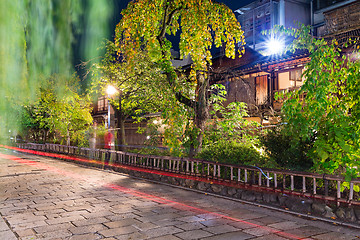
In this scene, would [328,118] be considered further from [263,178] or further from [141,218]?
[141,218]

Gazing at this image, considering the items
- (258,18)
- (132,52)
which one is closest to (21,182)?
(132,52)

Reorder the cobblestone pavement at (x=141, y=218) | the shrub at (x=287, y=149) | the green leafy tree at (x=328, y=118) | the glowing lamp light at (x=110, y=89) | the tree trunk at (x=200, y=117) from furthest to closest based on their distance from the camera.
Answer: the glowing lamp light at (x=110, y=89)
the tree trunk at (x=200, y=117)
the shrub at (x=287, y=149)
the green leafy tree at (x=328, y=118)
the cobblestone pavement at (x=141, y=218)

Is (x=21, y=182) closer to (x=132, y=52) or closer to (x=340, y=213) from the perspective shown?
(x=132, y=52)

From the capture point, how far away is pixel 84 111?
98.4 feet

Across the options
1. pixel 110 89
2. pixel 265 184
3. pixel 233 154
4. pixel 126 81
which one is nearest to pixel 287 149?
pixel 265 184

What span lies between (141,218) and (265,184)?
3.91m

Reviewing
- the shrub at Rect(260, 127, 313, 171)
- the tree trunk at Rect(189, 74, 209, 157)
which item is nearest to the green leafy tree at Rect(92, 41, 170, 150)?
the tree trunk at Rect(189, 74, 209, 157)

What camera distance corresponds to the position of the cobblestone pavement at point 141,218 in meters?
6.27

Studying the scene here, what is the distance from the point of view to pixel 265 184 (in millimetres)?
9219

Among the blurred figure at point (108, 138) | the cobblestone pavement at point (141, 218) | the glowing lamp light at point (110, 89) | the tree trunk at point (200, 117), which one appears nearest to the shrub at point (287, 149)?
the cobblestone pavement at point (141, 218)

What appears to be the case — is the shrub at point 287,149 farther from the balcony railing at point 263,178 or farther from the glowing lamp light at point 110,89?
the glowing lamp light at point 110,89

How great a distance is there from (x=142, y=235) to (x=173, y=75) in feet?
24.6

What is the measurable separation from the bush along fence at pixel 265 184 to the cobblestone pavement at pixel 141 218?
461 millimetres

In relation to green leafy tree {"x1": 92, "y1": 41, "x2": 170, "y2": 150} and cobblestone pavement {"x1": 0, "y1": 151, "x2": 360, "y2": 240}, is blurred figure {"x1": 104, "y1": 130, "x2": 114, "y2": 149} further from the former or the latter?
cobblestone pavement {"x1": 0, "y1": 151, "x2": 360, "y2": 240}
